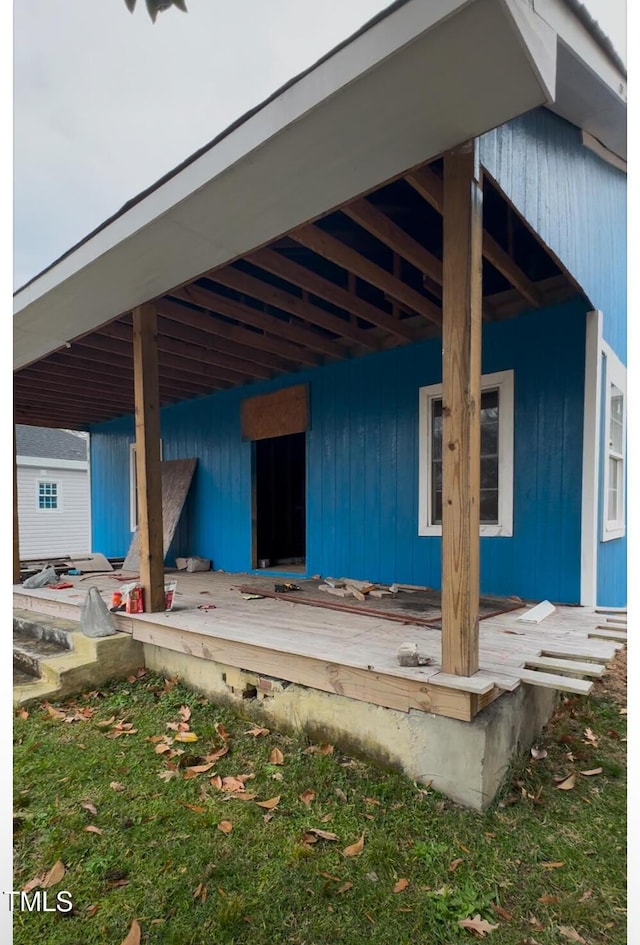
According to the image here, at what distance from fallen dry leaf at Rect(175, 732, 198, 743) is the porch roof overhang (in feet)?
9.24

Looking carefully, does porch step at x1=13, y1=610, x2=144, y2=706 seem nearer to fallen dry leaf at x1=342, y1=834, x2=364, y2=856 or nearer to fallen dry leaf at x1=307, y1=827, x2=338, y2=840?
fallen dry leaf at x1=307, y1=827, x2=338, y2=840

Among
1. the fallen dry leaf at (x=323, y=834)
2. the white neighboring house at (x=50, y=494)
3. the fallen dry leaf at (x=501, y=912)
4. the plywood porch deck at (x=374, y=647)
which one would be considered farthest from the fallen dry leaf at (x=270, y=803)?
the white neighboring house at (x=50, y=494)

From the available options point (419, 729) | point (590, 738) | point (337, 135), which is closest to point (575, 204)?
point (337, 135)

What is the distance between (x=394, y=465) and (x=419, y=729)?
2852 millimetres

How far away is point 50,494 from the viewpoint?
15.8m

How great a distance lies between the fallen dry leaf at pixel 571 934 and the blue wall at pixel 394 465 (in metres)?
2.57

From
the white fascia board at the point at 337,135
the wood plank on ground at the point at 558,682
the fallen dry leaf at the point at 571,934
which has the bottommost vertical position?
the fallen dry leaf at the point at 571,934

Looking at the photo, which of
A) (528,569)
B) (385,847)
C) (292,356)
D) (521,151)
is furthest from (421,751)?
(292,356)

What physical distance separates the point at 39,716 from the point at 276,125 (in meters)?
3.51

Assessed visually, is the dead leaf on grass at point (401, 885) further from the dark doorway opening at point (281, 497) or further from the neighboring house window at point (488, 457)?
the dark doorway opening at point (281, 497)

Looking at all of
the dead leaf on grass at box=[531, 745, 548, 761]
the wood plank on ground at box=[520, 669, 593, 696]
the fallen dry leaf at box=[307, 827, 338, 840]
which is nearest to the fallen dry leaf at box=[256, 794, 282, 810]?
the fallen dry leaf at box=[307, 827, 338, 840]

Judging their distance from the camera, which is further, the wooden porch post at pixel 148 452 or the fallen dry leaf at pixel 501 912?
the wooden porch post at pixel 148 452

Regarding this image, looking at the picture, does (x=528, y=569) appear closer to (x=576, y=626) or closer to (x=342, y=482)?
(x=576, y=626)

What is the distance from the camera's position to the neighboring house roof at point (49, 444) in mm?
15523
